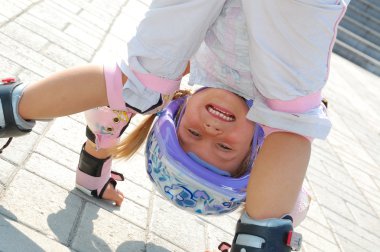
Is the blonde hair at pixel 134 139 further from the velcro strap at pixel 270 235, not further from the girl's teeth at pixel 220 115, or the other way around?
the velcro strap at pixel 270 235

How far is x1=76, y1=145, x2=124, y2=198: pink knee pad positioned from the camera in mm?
2098

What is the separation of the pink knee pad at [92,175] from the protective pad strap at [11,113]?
13.1 inches

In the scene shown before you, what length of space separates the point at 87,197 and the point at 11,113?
498mm

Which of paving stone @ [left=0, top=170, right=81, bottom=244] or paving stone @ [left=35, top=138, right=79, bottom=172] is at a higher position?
paving stone @ [left=0, top=170, right=81, bottom=244]

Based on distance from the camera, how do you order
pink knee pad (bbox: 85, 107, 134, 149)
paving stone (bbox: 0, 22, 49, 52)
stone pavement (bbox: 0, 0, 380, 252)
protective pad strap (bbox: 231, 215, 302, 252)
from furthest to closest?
paving stone (bbox: 0, 22, 49, 52)
pink knee pad (bbox: 85, 107, 134, 149)
stone pavement (bbox: 0, 0, 380, 252)
protective pad strap (bbox: 231, 215, 302, 252)

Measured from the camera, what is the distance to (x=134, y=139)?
214cm

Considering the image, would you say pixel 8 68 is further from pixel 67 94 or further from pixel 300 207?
pixel 300 207

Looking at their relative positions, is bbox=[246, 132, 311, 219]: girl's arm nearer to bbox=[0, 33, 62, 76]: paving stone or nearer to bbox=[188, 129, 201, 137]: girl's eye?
bbox=[188, 129, 201, 137]: girl's eye

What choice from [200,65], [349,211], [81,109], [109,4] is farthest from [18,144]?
[109,4]

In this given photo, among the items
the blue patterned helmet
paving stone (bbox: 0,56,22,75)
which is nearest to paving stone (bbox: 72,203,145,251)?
the blue patterned helmet

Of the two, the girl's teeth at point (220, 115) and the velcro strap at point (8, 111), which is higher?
the girl's teeth at point (220, 115)

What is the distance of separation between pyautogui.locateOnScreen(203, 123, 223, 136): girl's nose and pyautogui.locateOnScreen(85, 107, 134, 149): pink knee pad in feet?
1.00

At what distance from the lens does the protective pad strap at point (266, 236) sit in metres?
1.55

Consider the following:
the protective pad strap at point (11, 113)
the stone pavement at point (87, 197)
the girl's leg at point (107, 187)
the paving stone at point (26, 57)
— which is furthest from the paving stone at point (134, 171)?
the paving stone at point (26, 57)
